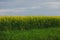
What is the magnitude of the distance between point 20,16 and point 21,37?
0.33 m

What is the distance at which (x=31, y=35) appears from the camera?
3680 millimetres

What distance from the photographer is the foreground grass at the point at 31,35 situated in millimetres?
3656

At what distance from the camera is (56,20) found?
12.6 ft

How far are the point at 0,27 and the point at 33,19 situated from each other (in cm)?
47

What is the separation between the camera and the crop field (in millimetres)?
3672

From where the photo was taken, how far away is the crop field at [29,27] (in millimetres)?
3672

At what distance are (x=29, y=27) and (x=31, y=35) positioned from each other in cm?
13

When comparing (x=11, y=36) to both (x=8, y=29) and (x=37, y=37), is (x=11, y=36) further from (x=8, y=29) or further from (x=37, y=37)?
(x=37, y=37)

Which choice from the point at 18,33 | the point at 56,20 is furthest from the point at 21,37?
the point at 56,20

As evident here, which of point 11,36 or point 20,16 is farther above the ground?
point 20,16

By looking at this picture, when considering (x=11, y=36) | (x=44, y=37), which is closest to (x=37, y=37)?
(x=44, y=37)

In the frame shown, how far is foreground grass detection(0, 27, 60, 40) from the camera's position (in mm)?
3656

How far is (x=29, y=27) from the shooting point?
12.3 feet

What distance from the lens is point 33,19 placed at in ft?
12.6
